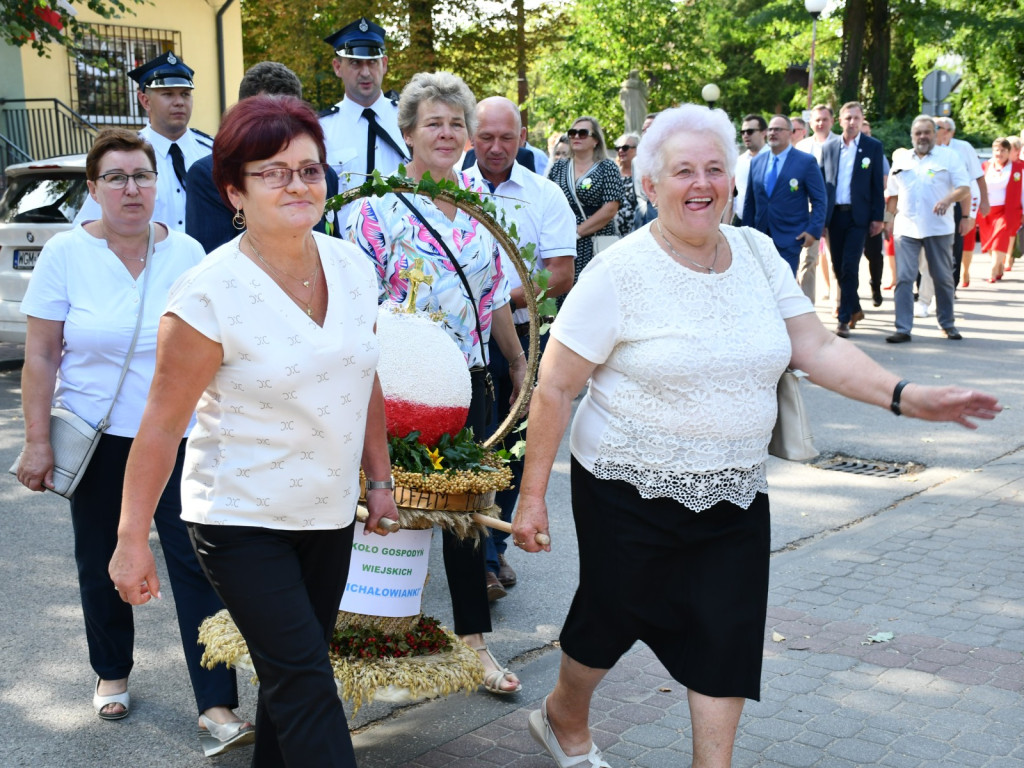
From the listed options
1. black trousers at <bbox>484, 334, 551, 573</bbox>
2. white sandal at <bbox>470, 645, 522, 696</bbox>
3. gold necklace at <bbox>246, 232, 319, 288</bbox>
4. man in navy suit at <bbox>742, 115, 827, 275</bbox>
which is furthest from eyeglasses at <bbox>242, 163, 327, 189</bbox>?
man in navy suit at <bbox>742, 115, 827, 275</bbox>

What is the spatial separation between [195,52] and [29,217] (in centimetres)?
1357

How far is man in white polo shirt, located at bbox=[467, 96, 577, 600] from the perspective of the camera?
548 cm

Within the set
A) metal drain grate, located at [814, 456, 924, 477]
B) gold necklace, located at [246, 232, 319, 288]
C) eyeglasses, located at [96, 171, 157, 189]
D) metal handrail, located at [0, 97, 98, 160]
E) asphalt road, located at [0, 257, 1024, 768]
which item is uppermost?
metal handrail, located at [0, 97, 98, 160]

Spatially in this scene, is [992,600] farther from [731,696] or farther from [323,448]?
[323,448]

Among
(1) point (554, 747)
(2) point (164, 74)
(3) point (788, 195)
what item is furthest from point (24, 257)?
(1) point (554, 747)

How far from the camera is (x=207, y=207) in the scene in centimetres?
458

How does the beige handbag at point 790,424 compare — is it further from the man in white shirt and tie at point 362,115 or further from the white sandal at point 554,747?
the man in white shirt and tie at point 362,115

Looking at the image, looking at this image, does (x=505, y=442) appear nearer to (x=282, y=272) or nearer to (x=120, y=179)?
(x=120, y=179)

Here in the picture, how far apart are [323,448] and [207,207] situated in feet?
6.91

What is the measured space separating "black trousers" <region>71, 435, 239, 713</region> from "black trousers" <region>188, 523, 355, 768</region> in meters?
1.16

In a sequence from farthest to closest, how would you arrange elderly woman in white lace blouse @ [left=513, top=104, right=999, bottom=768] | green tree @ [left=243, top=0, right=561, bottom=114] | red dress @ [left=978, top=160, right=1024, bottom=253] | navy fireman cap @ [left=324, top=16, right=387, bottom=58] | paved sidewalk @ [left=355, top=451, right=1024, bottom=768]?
green tree @ [left=243, top=0, right=561, bottom=114] < red dress @ [left=978, top=160, right=1024, bottom=253] < navy fireman cap @ [left=324, top=16, right=387, bottom=58] < paved sidewalk @ [left=355, top=451, right=1024, bottom=768] < elderly woman in white lace blouse @ [left=513, top=104, right=999, bottom=768]

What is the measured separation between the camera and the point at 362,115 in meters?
5.59

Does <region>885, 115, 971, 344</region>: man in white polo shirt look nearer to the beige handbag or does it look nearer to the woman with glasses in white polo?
the beige handbag

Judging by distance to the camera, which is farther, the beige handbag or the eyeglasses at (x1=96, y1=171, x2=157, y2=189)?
the eyeglasses at (x1=96, y1=171, x2=157, y2=189)
